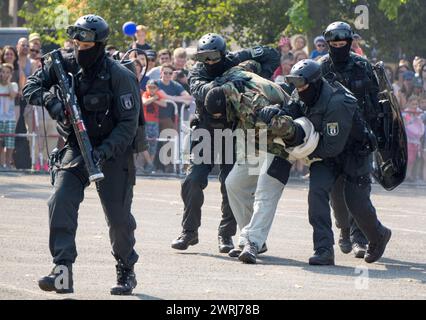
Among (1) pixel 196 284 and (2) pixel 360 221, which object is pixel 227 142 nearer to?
(2) pixel 360 221

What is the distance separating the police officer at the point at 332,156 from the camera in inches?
437

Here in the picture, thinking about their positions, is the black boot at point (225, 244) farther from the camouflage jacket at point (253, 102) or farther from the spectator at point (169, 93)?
the spectator at point (169, 93)

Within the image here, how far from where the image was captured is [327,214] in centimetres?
1138

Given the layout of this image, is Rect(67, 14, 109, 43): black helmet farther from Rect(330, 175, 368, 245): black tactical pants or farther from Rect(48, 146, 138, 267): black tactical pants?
Rect(330, 175, 368, 245): black tactical pants

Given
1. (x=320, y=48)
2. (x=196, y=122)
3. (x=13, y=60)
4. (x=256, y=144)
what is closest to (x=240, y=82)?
(x=256, y=144)

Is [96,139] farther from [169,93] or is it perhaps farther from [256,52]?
[169,93]

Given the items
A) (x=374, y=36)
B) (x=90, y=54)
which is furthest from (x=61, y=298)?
(x=374, y=36)

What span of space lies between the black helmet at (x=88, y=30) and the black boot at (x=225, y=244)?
3395 millimetres

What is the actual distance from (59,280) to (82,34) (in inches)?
66.2

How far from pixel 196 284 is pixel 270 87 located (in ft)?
7.31

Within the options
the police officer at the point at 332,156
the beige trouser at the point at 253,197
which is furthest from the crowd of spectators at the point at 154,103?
the police officer at the point at 332,156

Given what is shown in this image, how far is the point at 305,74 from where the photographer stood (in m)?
11.1

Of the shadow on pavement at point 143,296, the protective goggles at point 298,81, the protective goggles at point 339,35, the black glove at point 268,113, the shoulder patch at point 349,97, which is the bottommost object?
the shadow on pavement at point 143,296

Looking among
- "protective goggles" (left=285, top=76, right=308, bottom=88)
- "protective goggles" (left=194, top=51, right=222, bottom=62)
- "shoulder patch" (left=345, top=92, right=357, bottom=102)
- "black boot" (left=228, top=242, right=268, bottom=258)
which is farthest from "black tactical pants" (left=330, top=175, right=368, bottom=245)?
"protective goggles" (left=194, top=51, right=222, bottom=62)
